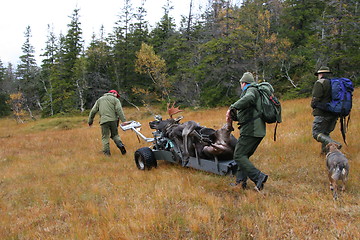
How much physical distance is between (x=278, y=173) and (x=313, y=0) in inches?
1043

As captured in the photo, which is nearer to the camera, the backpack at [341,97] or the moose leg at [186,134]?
the backpack at [341,97]

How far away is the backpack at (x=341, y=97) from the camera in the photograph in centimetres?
519

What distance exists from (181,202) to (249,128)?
1623 mm

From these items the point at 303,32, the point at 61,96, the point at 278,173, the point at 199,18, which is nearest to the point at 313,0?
the point at 303,32

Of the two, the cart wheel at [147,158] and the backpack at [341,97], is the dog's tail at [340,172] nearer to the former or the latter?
the backpack at [341,97]

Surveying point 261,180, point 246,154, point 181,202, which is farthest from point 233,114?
point 181,202

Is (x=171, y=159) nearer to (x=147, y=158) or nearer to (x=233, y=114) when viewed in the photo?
(x=147, y=158)

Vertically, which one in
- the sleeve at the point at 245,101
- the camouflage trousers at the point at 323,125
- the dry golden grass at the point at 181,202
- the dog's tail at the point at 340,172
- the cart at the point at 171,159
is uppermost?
the sleeve at the point at 245,101

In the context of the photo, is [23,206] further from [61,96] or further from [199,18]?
[61,96]

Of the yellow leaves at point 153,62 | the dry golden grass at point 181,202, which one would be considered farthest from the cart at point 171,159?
the yellow leaves at point 153,62

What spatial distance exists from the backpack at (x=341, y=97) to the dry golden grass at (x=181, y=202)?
1105 millimetres

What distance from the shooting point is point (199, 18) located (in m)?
33.6

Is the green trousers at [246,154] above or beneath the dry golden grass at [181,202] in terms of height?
above

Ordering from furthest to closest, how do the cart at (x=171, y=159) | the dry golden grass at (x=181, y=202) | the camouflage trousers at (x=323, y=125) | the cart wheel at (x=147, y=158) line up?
the cart wheel at (x=147, y=158) < the camouflage trousers at (x=323, y=125) < the cart at (x=171, y=159) < the dry golden grass at (x=181, y=202)
